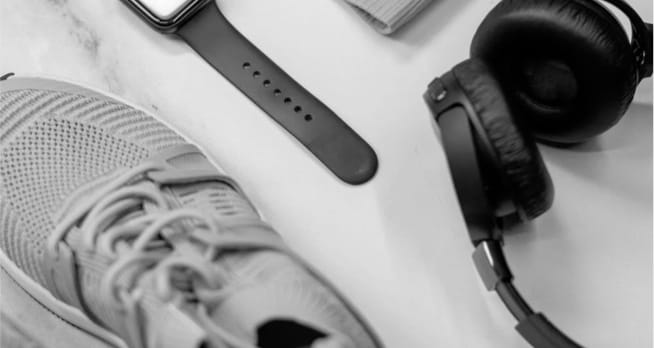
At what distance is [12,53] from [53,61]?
41 millimetres

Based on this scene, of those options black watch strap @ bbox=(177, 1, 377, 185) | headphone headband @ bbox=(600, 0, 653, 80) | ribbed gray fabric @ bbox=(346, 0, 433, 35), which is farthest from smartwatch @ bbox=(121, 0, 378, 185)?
headphone headband @ bbox=(600, 0, 653, 80)

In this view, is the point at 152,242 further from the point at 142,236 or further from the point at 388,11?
the point at 388,11

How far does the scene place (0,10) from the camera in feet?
2.57

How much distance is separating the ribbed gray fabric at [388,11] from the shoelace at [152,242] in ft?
0.83

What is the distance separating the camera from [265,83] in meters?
0.76

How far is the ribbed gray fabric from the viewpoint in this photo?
764 mm

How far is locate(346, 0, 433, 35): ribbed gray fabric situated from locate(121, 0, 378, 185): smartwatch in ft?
0.34

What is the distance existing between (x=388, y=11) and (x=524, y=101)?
18 cm

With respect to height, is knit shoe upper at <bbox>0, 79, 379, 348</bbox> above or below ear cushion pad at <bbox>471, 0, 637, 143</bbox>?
below

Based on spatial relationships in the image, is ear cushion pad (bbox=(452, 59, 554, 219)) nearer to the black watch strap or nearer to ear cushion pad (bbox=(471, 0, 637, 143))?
ear cushion pad (bbox=(471, 0, 637, 143))

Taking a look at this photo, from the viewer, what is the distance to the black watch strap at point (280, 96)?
744 mm

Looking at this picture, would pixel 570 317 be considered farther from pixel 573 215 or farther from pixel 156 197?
pixel 156 197

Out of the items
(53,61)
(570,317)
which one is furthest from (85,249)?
(570,317)

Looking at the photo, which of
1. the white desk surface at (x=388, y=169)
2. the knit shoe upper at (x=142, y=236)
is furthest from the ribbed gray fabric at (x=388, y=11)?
the knit shoe upper at (x=142, y=236)
